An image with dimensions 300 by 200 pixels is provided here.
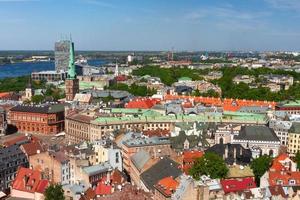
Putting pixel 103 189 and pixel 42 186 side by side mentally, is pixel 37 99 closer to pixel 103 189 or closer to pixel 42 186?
pixel 42 186

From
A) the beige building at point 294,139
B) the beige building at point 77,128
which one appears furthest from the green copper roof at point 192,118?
the beige building at point 294,139

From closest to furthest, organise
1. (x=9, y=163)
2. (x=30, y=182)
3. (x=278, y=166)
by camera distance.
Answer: (x=30, y=182) → (x=278, y=166) → (x=9, y=163)

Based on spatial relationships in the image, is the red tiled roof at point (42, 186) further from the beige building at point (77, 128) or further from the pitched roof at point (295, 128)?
the pitched roof at point (295, 128)

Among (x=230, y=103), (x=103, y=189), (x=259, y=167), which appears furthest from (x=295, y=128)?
(x=103, y=189)

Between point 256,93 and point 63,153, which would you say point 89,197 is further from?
point 256,93

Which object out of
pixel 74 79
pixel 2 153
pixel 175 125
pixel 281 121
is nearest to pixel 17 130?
pixel 74 79

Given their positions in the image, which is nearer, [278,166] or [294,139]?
[278,166]
